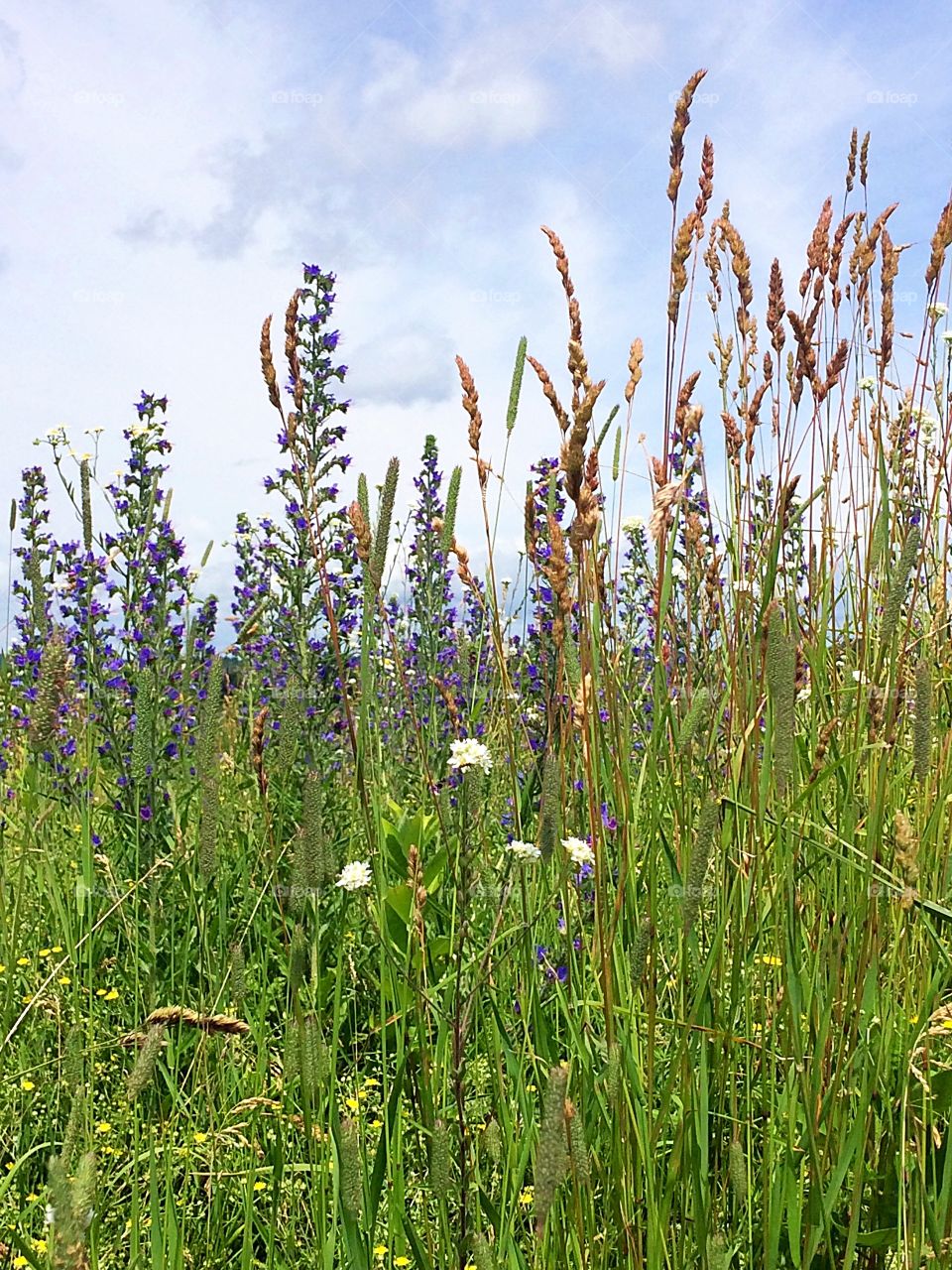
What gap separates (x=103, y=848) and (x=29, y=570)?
109cm

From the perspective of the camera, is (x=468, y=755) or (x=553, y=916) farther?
(x=553, y=916)

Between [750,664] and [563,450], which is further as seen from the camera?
[750,664]

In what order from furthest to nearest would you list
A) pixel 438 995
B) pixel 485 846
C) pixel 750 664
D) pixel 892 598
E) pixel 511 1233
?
1. pixel 485 846
2. pixel 438 995
3. pixel 750 664
4. pixel 892 598
5. pixel 511 1233

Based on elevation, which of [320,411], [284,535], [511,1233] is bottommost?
[511,1233]

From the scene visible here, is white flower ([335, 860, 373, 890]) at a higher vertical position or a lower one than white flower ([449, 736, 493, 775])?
lower

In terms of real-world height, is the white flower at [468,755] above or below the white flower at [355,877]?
above

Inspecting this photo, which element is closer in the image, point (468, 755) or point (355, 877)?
point (468, 755)

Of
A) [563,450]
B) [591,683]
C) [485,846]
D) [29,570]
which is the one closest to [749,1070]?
[591,683]

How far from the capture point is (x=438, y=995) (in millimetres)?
2031

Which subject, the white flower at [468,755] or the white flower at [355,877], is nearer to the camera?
the white flower at [468,755]

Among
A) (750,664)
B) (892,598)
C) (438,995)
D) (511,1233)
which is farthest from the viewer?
(438,995)

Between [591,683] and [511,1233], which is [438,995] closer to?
[511,1233]

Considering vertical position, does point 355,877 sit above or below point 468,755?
below

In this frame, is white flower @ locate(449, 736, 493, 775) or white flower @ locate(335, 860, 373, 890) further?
white flower @ locate(335, 860, 373, 890)
